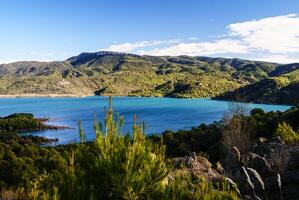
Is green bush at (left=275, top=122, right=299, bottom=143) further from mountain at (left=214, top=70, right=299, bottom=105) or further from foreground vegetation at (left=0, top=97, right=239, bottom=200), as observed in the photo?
mountain at (left=214, top=70, right=299, bottom=105)

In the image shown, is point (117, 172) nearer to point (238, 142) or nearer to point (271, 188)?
point (271, 188)

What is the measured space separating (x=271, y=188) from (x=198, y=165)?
19.2ft

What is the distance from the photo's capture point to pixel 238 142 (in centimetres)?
3162

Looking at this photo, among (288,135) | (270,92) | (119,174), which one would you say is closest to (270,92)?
(270,92)

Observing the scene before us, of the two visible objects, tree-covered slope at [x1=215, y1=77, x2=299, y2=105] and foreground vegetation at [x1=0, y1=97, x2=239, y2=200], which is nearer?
foreground vegetation at [x1=0, y1=97, x2=239, y2=200]

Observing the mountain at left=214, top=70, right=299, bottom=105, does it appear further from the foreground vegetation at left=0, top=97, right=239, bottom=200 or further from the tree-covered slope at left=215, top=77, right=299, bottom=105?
the foreground vegetation at left=0, top=97, right=239, bottom=200

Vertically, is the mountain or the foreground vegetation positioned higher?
the foreground vegetation

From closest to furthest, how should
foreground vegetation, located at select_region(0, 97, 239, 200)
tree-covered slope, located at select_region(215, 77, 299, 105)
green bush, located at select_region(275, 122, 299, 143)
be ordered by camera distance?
foreground vegetation, located at select_region(0, 97, 239, 200)
green bush, located at select_region(275, 122, 299, 143)
tree-covered slope, located at select_region(215, 77, 299, 105)

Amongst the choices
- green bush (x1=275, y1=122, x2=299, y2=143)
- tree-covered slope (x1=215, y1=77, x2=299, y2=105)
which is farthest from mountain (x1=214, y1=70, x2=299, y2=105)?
green bush (x1=275, y1=122, x2=299, y2=143)

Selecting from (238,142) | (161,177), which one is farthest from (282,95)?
(161,177)

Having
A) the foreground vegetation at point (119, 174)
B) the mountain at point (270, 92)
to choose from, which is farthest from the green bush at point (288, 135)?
the mountain at point (270, 92)

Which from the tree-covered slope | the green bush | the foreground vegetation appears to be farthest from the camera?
the tree-covered slope

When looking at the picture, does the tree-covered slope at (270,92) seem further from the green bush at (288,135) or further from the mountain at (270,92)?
the green bush at (288,135)

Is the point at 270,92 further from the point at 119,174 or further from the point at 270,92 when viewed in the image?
the point at 119,174
